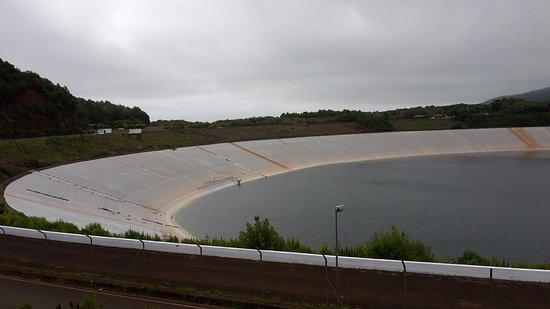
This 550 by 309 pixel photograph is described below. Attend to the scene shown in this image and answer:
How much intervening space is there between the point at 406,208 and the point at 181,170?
25.6 metres

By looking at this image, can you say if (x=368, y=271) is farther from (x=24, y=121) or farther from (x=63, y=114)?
(x=63, y=114)

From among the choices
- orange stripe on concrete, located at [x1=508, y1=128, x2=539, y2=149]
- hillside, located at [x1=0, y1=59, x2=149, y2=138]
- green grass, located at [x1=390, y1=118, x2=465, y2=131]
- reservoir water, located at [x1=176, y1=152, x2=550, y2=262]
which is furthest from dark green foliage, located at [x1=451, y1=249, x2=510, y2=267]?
orange stripe on concrete, located at [x1=508, y1=128, x2=539, y2=149]

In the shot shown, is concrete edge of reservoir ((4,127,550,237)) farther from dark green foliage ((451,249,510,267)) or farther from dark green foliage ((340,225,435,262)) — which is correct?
dark green foliage ((451,249,510,267))

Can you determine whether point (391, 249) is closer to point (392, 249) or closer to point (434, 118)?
point (392, 249)

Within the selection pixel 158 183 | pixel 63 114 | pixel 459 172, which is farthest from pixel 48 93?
pixel 459 172

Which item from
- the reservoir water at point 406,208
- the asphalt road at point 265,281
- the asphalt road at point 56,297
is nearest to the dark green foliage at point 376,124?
the reservoir water at point 406,208

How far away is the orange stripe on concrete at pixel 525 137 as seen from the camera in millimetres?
94125

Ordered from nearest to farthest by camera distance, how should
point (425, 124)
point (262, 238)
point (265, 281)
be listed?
point (265, 281) < point (262, 238) < point (425, 124)

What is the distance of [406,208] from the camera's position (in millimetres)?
35469

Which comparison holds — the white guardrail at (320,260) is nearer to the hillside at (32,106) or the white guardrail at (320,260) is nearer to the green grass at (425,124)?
the hillside at (32,106)

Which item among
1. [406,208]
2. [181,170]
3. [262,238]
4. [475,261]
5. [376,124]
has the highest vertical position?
[376,124]

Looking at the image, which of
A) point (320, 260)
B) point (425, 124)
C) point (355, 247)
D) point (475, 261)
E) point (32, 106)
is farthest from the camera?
point (425, 124)

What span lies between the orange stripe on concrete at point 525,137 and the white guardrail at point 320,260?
94.7m

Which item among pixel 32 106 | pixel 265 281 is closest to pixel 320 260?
pixel 265 281
